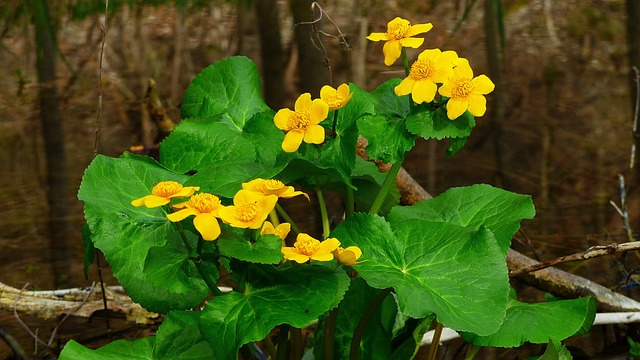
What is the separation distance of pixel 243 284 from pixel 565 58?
4060 mm

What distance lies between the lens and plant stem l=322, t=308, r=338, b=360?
5.01ft

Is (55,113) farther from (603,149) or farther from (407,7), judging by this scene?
(407,7)

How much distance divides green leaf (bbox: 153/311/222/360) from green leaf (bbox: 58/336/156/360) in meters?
0.04

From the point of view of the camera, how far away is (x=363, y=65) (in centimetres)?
495

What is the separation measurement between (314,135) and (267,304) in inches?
11.3

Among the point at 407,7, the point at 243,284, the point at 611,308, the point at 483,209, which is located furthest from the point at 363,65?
the point at 243,284

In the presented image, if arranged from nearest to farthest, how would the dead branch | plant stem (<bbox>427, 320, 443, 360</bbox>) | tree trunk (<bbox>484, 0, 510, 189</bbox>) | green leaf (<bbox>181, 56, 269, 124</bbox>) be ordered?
plant stem (<bbox>427, 320, 443, 360</bbox>) < green leaf (<bbox>181, 56, 269, 124</bbox>) < the dead branch < tree trunk (<bbox>484, 0, 510, 189</bbox>)

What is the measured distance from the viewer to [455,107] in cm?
148

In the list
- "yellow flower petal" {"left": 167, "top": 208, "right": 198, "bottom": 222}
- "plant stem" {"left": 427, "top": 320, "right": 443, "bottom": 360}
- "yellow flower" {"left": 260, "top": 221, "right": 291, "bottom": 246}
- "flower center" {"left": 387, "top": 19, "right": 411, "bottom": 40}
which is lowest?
"plant stem" {"left": 427, "top": 320, "right": 443, "bottom": 360}

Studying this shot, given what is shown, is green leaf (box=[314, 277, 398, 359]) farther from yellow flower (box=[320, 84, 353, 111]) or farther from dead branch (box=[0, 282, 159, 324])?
dead branch (box=[0, 282, 159, 324])

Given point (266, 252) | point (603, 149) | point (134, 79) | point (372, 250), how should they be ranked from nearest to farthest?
point (266, 252) → point (372, 250) → point (603, 149) → point (134, 79)

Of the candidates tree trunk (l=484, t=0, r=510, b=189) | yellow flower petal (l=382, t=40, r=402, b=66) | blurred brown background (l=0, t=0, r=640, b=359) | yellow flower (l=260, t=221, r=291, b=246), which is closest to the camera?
yellow flower (l=260, t=221, r=291, b=246)

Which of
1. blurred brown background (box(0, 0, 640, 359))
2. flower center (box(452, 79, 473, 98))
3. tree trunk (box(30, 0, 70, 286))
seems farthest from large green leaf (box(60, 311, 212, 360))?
tree trunk (box(30, 0, 70, 286))

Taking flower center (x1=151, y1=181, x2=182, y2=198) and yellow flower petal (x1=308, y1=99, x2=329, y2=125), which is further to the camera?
yellow flower petal (x1=308, y1=99, x2=329, y2=125)
